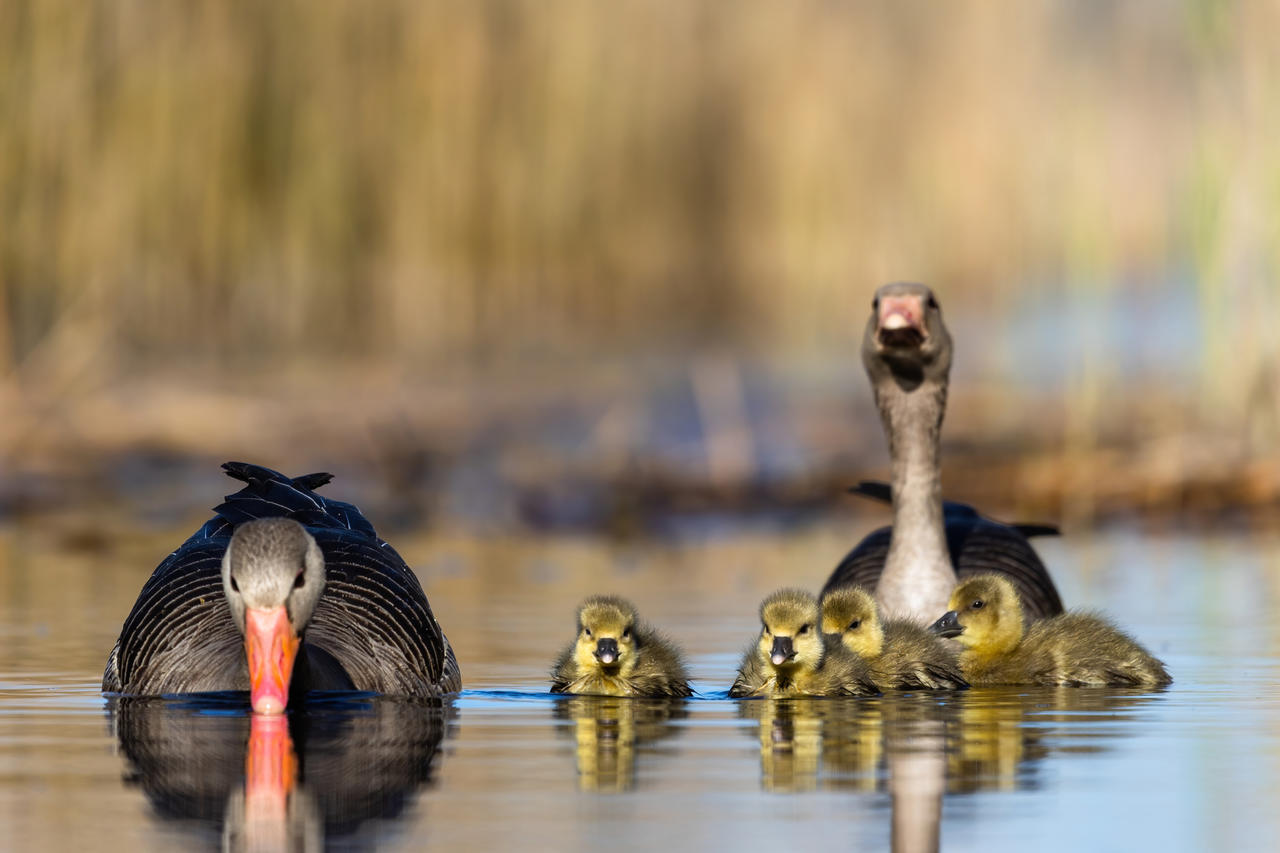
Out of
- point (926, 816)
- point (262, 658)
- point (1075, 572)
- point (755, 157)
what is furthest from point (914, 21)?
point (926, 816)

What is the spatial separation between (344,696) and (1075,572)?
5.71m

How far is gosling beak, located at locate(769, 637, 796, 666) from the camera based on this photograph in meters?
7.04

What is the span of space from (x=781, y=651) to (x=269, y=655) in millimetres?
1573

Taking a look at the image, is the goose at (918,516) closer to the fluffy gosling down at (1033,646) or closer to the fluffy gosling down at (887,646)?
the fluffy gosling down at (1033,646)

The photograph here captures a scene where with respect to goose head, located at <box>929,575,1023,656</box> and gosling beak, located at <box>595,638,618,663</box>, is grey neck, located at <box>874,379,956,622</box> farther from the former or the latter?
gosling beak, located at <box>595,638,618,663</box>

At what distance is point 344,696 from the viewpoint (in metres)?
7.13

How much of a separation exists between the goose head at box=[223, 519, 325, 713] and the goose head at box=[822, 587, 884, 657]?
183cm

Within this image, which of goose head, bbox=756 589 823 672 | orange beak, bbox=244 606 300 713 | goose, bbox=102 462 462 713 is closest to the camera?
orange beak, bbox=244 606 300 713

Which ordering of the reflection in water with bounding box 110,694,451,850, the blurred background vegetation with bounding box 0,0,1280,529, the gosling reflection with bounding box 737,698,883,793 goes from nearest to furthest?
the reflection in water with bounding box 110,694,451,850
the gosling reflection with bounding box 737,698,883,793
the blurred background vegetation with bounding box 0,0,1280,529

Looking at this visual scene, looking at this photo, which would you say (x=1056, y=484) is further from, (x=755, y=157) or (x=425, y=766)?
(x=425, y=766)

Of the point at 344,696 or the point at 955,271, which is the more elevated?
the point at 955,271

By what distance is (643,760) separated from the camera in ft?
19.4

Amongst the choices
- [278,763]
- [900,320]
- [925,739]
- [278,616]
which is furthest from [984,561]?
[278,763]

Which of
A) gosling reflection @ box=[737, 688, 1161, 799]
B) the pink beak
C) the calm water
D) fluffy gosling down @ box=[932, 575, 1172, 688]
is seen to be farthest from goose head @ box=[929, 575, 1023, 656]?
the pink beak
